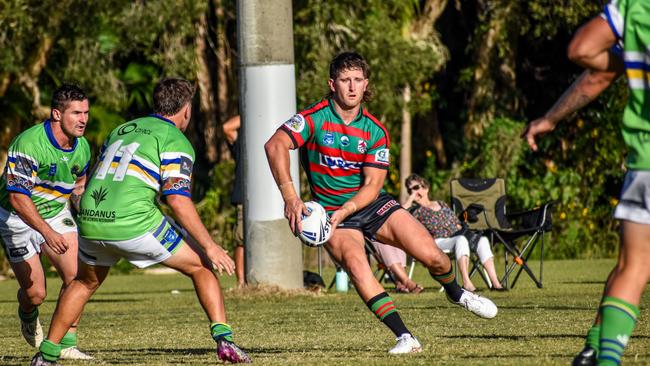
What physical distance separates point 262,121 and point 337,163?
621 centimetres

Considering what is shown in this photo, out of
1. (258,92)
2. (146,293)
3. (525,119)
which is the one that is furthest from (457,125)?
(258,92)

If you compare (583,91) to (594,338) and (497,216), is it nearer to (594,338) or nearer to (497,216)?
(594,338)

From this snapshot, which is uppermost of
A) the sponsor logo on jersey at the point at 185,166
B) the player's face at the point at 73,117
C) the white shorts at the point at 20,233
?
the player's face at the point at 73,117

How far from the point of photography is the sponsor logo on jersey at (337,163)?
8172 mm

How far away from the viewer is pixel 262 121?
1432 cm

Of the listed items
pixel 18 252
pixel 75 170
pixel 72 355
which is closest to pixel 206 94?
pixel 18 252

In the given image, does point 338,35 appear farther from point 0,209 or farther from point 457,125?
point 0,209

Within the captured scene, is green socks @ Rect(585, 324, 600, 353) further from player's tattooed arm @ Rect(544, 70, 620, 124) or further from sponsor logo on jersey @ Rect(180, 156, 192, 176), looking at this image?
sponsor logo on jersey @ Rect(180, 156, 192, 176)

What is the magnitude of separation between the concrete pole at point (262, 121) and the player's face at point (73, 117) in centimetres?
582

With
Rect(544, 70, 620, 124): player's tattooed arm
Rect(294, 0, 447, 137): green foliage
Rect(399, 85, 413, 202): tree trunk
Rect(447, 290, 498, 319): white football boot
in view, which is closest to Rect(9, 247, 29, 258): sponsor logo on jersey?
Rect(447, 290, 498, 319): white football boot

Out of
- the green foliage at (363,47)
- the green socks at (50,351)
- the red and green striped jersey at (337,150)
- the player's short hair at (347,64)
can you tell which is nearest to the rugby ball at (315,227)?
the red and green striped jersey at (337,150)

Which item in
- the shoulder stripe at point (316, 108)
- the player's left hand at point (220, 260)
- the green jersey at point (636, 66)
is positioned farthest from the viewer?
the shoulder stripe at point (316, 108)

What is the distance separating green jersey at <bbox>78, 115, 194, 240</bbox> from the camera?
24.0ft

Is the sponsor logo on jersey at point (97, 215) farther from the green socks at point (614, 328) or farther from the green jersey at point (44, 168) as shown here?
the green socks at point (614, 328)
